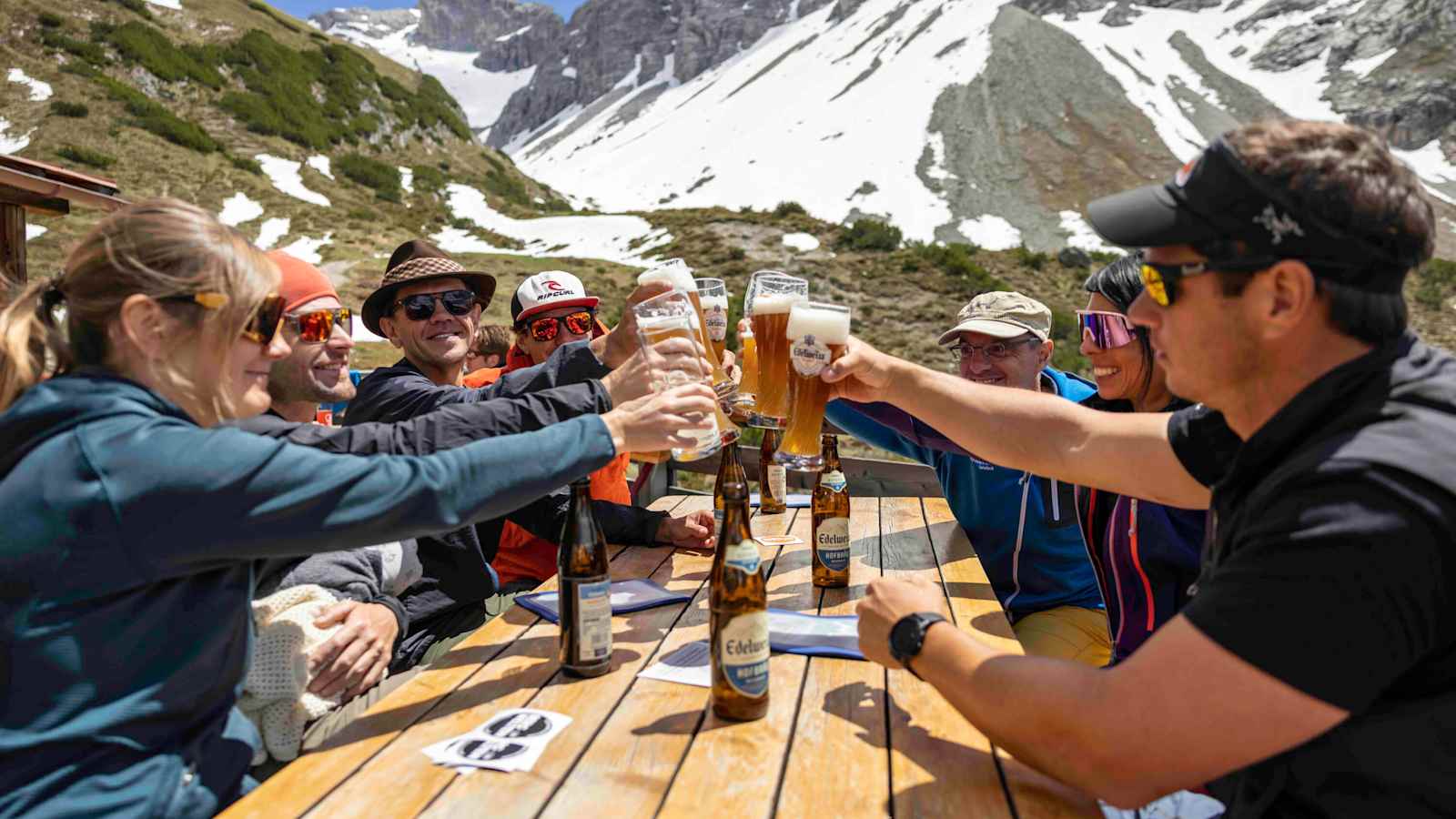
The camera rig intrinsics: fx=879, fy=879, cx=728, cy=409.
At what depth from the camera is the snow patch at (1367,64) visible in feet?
204

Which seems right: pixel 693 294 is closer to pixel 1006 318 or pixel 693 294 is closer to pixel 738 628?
pixel 738 628

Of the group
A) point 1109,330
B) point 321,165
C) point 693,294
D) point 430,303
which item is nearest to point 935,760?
point 693,294

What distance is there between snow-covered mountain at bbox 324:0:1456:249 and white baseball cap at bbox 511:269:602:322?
42.4 metres

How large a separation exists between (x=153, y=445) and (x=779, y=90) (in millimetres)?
88468

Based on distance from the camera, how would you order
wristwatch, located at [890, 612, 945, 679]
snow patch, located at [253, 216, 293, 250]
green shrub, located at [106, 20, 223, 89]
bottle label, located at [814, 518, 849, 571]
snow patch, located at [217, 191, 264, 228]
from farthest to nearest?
green shrub, located at [106, 20, 223, 89] < snow patch, located at [217, 191, 264, 228] < snow patch, located at [253, 216, 293, 250] < bottle label, located at [814, 518, 849, 571] < wristwatch, located at [890, 612, 945, 679]

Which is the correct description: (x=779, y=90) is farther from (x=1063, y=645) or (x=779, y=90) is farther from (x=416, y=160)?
(x=1063, y=645)

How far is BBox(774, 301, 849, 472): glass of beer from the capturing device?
2.28 metres

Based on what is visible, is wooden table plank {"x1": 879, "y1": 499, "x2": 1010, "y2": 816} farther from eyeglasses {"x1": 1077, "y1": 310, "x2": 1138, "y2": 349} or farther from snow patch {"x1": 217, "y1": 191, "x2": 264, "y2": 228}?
snow patch {"x1": 217, "y1": 191, "x2": 264, "y2": 228}

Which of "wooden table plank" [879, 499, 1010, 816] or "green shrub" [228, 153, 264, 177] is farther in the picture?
"green shrub" [228, 153, 264, 177]

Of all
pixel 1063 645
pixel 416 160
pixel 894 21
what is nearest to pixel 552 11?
pixel 894 21

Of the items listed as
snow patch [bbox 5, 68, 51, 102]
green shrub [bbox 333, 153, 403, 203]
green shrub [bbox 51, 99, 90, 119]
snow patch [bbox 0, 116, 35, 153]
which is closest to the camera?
snow patch [bbox 0, 116, 35, 153]

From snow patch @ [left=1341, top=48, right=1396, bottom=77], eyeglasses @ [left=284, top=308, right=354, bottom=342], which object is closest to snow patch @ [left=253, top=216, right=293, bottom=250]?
eyeglasses @ [left=284, top=308, right=354, bottom=342]

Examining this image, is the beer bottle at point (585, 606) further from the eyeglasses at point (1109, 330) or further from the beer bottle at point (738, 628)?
the eyeglasses at point (1109, 330)

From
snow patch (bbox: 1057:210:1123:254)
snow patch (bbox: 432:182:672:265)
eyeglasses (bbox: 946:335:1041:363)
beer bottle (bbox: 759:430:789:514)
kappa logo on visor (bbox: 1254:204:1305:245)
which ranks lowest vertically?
snow patch (bbox: 1057:210:1123:254)
